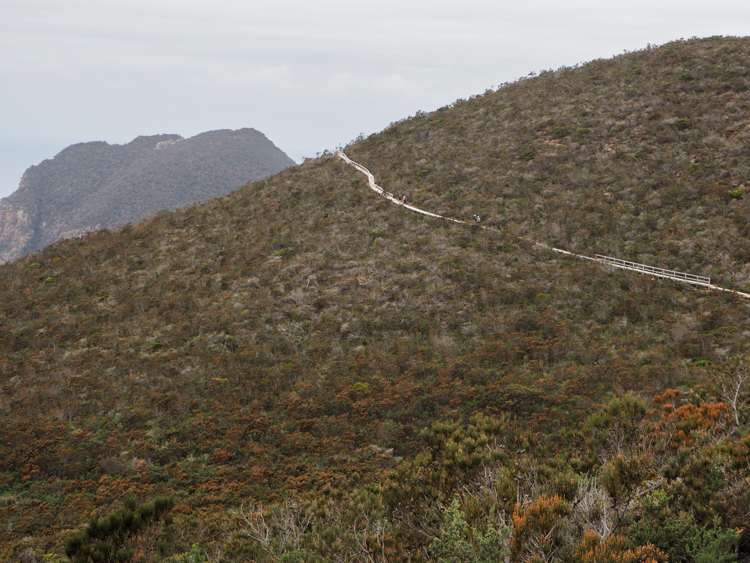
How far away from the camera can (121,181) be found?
4946 inches

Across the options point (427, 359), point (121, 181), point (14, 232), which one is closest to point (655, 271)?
point (427, 359)

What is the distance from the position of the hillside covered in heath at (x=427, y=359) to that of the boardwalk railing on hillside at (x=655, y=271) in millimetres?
650

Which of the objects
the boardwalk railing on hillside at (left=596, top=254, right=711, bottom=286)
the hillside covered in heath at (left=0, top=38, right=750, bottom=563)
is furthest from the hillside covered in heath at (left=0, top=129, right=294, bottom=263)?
the boardwalk railing on hillside at (left=596, top=254, right=711, bottom=286)

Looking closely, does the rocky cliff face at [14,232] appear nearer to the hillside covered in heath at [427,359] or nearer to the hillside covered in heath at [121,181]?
the hillside covered in heath at [121,181]

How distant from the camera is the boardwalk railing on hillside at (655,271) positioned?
19375 mm

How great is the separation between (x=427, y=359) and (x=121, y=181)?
444 ft

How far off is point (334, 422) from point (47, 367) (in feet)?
48.9

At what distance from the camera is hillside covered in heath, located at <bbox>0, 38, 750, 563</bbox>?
6.99 metres

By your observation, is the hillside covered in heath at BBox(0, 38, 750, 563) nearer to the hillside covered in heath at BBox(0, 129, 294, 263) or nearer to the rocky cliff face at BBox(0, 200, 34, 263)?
the hillside covered in heath at BBox(0, 129, 294, 263)

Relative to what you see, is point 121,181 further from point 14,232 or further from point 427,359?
point 427,359

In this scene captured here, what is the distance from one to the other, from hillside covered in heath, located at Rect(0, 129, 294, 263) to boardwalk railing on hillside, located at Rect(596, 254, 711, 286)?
320 feet

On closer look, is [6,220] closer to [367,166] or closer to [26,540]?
[367,166]

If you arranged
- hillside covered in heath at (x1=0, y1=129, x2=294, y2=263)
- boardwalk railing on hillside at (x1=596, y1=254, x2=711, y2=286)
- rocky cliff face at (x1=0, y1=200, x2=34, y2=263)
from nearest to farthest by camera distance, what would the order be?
boardwalk railing on hillside at (x1=596, y1=254, x2=711, y2=286)
rocky cliff face at (x1=0, y1=200, x2=34, y2=263)
hillside covered in heath at (x1=0, y1=129, x2=294, y2=263)

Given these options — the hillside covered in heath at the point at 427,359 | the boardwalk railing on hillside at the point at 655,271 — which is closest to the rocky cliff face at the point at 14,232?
the hillside covered in heath at the point at 427,359
